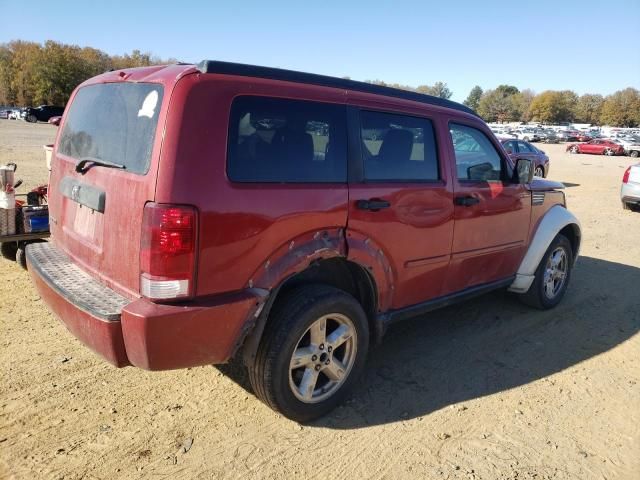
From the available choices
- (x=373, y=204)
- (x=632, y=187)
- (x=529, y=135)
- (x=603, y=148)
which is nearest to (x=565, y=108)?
(x=529, y=135)

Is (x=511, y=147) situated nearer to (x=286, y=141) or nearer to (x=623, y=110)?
(x=286, y=141)

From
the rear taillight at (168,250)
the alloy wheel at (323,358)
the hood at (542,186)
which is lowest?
the alloy wheel at (323,358)

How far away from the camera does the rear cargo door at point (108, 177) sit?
8.13 feet

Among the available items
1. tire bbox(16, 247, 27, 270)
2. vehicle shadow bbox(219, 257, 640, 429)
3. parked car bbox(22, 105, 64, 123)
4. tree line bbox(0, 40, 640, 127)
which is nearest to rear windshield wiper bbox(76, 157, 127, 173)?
vehicle shadow bbox(219, 257, 640, 429)

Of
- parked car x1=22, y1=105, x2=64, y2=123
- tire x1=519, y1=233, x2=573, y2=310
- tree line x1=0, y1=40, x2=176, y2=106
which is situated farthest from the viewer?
tree line x1=0, y1=40, x2=176, y2=106

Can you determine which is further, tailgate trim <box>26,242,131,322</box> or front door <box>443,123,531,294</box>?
front door <box>443,123,531,294</box>

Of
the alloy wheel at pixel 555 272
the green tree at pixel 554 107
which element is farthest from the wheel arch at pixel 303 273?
the green tree at pixel 554 107

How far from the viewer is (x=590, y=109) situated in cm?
12488

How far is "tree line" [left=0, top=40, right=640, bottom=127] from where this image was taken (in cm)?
7806

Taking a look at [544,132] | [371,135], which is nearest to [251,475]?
[371,135]

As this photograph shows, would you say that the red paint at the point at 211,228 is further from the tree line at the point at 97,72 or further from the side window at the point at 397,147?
the tree line at the point at 97,72

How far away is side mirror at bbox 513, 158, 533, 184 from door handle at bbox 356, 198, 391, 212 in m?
1.77

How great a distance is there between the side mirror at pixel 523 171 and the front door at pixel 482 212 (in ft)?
0.20

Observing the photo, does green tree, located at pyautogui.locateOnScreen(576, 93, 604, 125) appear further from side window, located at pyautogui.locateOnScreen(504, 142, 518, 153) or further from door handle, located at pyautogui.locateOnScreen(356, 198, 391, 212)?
door handle, located at pyautogui.locateOnScreen(356, 198, 391, 212)
